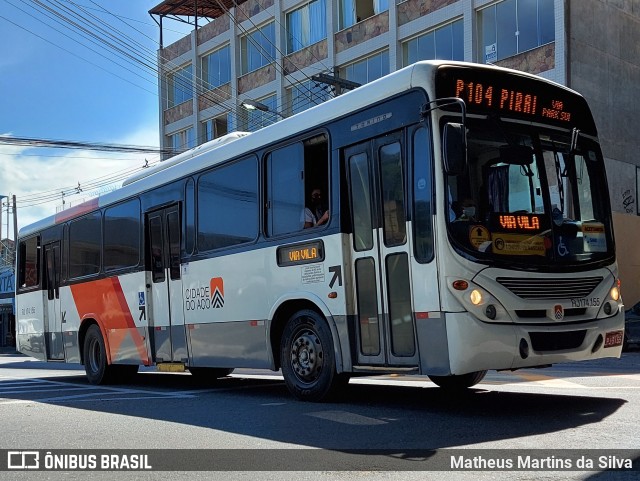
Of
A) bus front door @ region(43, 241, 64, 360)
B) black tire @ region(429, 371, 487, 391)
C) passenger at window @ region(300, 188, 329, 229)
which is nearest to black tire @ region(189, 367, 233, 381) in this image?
bus front door @ region(43, 241, 64, 360)

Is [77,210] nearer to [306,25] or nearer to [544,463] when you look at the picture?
[544,463]

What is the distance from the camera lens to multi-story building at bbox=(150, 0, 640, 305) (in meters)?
24.3

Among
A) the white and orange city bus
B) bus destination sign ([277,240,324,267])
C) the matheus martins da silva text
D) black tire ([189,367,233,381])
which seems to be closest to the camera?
the matheus martins da silva text

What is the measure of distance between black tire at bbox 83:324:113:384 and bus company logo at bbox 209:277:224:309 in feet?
12.4

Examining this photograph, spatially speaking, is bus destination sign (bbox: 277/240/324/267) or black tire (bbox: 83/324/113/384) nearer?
bus destination sign (bbox: 277/240/324/267)

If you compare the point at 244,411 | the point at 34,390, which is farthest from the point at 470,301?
the point at 34,390

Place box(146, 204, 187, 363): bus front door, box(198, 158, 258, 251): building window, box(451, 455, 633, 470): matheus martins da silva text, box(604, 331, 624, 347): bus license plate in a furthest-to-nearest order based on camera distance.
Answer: box(146, 204, 187, 363): bus front door < box(198, 158, 258, 251): building window < box(604, 331, 624, 347): bus license plate < box(451, 455, 633, 470): matheus martins da silva text

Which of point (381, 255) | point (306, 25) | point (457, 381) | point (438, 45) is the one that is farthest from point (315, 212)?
Answer: point (306, 25)

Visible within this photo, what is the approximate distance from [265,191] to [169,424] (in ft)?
10.6

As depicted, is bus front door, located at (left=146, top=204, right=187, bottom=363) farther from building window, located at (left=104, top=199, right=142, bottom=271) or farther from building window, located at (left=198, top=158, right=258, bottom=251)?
building window, located at (left=198, top=158, right=258, bottom=251)

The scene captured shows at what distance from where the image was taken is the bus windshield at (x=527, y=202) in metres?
7.27

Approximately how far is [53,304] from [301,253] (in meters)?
8.26

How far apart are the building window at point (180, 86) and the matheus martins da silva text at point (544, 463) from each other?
38.0 meters

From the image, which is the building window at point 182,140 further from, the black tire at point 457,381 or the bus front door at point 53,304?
the black tire at point 457,381
